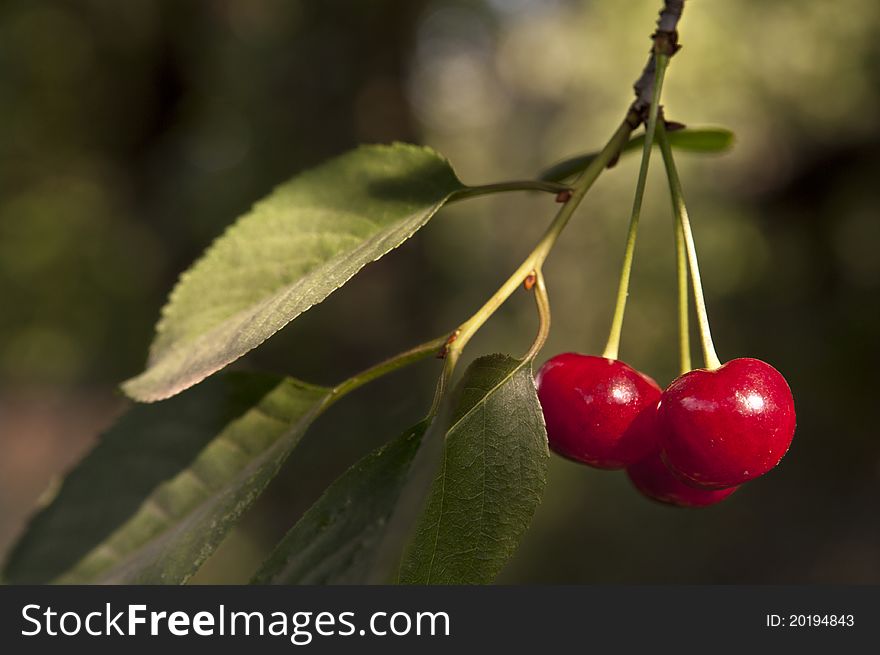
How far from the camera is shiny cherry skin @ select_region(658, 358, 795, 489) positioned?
0.68 metres

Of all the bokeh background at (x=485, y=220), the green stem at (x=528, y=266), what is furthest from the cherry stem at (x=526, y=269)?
the bokeh background at (x=485, y=220)

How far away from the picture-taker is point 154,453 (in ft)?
3.03

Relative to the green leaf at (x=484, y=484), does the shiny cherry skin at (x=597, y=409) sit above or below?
above

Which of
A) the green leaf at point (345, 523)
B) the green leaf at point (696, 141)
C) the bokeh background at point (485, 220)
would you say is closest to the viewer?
the green leaf at point (345, 523)

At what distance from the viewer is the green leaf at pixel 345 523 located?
573mm

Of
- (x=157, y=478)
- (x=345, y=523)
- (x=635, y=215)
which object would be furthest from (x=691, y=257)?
(x=157, y=478)

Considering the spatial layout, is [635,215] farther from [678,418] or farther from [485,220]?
[485,220]

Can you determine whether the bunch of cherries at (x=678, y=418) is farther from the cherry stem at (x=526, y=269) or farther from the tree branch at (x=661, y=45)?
the tree branch at (x=661, y=45)

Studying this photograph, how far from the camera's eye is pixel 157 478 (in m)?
0.91

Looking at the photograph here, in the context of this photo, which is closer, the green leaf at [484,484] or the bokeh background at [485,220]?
the green leaf at [484,484]

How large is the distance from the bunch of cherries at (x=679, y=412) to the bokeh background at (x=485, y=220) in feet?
11.4

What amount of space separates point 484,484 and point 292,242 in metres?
0.33

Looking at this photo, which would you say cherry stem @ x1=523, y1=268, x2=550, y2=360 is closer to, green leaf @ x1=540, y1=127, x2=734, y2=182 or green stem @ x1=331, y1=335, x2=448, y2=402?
green stem @ x1=331, y1=335, x2=448, y2=402

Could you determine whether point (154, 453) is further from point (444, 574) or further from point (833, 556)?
point (833, 556)
